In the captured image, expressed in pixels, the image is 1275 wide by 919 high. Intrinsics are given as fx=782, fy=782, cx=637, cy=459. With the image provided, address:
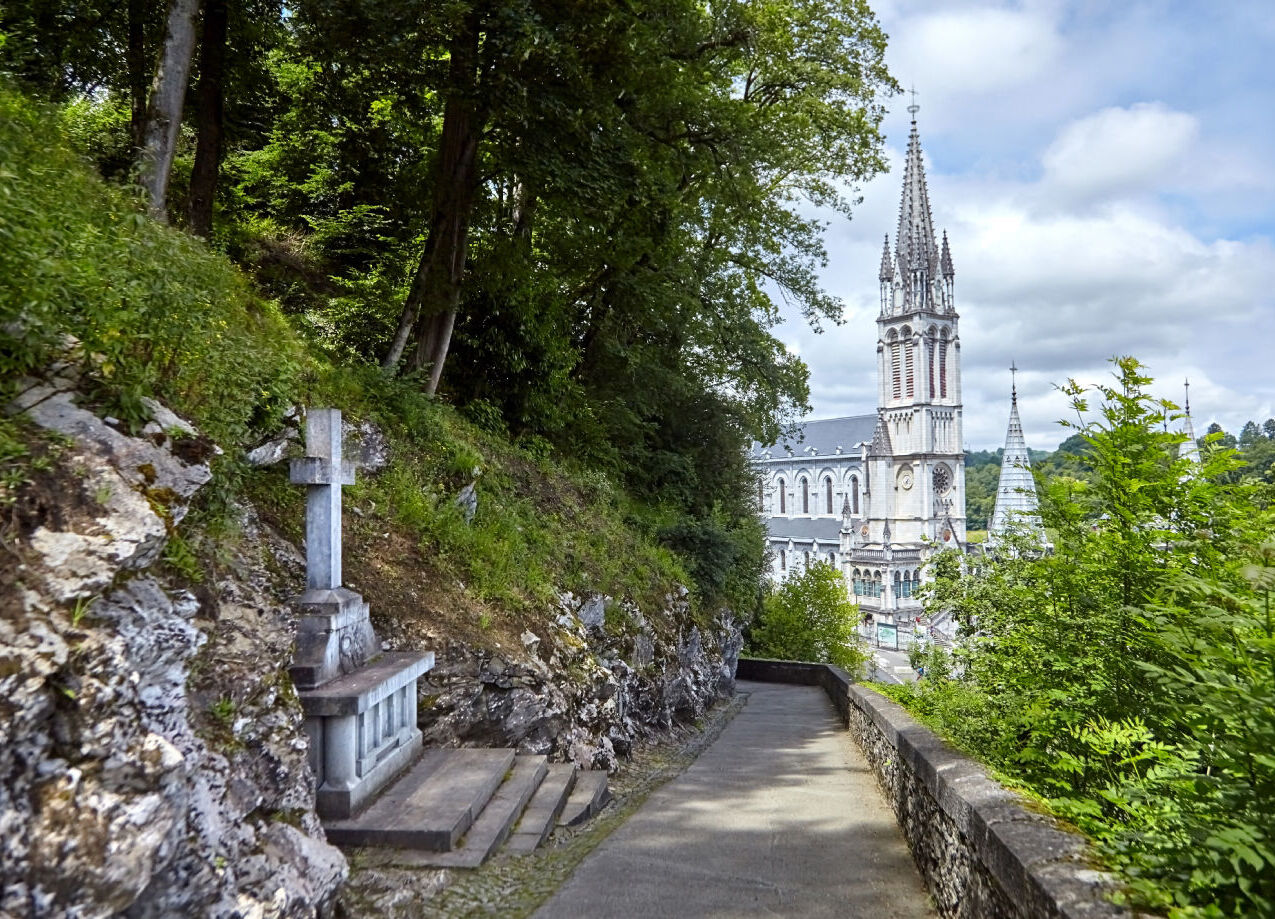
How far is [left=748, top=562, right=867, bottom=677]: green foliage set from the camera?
22984mm

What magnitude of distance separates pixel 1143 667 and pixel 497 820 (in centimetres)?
335

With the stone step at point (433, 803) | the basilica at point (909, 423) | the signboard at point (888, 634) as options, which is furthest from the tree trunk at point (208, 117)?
the basilica at point (909, 423)

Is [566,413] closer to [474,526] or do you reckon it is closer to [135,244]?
[474,526]

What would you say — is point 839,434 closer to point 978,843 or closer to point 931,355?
point 931,355

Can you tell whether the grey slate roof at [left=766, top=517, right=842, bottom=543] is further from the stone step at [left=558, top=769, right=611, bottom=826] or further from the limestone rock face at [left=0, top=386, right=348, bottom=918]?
the limestone rock face at [left=0, top=386, right=348, bottom=918]

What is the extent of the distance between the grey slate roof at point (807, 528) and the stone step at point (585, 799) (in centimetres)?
7345


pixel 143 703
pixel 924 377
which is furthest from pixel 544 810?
pixel 924 377

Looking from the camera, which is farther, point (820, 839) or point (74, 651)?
point (820, 839)

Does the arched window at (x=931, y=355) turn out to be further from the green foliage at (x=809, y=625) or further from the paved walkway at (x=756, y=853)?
the paved walkway at (x=756, y=853)

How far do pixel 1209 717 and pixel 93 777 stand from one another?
352 centimetres

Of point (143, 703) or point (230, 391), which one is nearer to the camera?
point (143, 703)

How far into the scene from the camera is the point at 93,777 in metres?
2.37

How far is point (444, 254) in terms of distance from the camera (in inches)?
378

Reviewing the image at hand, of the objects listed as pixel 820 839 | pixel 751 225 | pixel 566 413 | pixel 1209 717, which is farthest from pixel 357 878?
pixel 751 225
